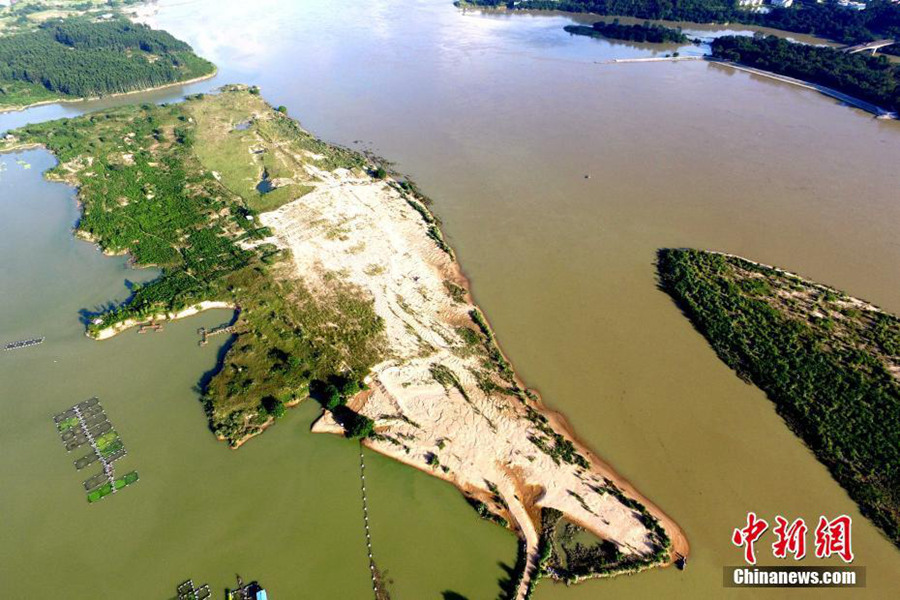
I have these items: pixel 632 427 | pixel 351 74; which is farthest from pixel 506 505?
pixel 351 74

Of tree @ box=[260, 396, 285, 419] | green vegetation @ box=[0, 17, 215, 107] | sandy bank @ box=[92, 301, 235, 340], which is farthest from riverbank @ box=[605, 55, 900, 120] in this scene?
sandy bank @ box=[92, 301, 235, 340]

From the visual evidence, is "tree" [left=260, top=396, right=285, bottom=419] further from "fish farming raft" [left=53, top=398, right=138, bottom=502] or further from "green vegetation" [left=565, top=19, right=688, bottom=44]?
"green vegetation" [left=565, top=19, right=688, bottom=44]

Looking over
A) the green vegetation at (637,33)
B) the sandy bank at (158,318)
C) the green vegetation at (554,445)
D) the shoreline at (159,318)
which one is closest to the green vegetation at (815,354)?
the green vegetation at (554,445)

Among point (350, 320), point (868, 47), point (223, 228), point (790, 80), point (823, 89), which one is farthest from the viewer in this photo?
point (868, 47)

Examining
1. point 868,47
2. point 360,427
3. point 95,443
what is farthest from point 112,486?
point 868,47

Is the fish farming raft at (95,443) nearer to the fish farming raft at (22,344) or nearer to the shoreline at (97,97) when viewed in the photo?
the fish farming raft at (22,344)

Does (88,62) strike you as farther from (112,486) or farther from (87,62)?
(112,486)
